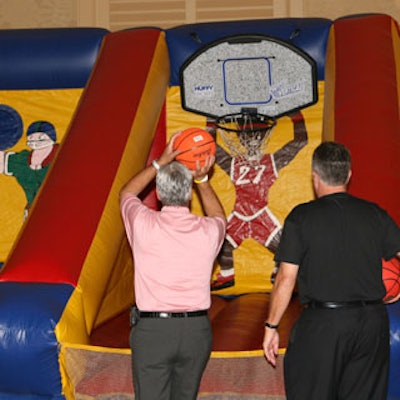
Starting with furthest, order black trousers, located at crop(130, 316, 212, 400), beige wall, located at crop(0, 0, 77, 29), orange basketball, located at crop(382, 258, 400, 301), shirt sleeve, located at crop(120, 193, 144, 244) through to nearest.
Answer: beige wall, located at crop(0, 0, 77, 29) < orange basketball, located at crop(382, 258, 400, 301) < shirt sleeve, located at crop(120, 193, 144, 244) < black trousers, located at crop(130, 316, 212, 400)

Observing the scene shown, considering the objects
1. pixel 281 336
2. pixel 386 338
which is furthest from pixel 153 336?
pixel 281 336

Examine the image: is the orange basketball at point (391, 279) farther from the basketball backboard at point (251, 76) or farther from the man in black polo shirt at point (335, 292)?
the basketball backboard at point (251, 76)

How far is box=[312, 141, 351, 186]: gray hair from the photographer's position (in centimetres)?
245

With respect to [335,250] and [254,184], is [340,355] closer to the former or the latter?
[335,250]

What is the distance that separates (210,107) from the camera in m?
4.63

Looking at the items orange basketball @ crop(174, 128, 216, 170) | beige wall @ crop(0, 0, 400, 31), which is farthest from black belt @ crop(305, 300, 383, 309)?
beige wall @ crop(0, 0, 400, 31)

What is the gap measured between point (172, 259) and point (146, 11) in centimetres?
461

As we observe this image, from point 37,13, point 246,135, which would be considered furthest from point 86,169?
point 37,13

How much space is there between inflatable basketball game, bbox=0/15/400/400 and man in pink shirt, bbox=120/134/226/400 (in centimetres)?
34

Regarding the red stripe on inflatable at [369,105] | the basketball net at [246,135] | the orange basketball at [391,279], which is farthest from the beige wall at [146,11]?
the orange basketball at [391,279]

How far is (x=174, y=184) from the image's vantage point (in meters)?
2.51

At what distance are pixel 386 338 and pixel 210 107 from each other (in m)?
2.42

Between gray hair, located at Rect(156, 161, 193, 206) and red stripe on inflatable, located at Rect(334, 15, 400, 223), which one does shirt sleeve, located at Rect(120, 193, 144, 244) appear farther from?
red stripe on inflatable, located at Rect(334, 15, 400, 223)

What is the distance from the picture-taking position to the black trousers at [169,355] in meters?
2.50
